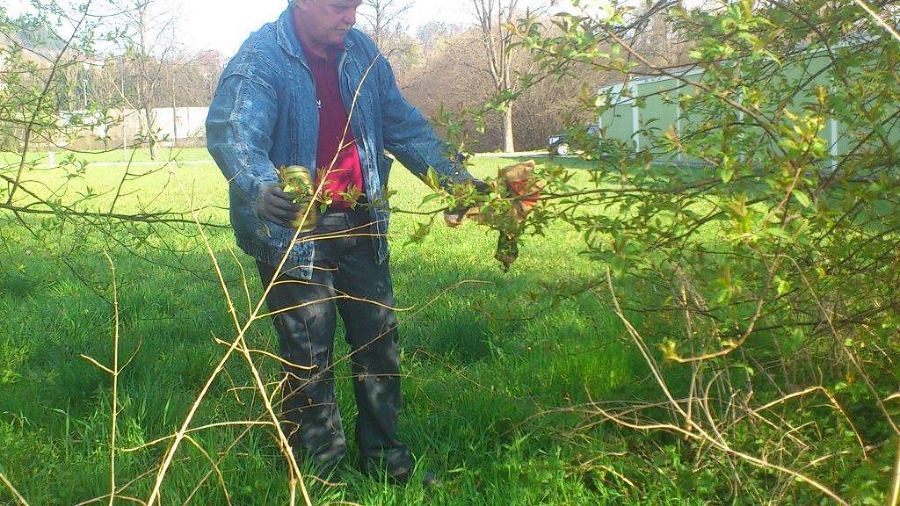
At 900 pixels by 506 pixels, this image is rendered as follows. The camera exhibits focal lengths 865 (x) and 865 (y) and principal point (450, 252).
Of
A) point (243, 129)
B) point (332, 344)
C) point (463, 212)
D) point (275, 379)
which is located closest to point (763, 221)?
point (463, 212)

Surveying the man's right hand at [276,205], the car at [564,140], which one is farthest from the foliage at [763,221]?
the man's right hand at [276,205]

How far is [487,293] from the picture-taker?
5.56 metres

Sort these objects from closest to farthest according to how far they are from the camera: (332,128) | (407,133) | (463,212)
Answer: (463,212)
(332,128)
(407,133)

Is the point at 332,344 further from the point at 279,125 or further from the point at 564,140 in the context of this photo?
the point at 564,140

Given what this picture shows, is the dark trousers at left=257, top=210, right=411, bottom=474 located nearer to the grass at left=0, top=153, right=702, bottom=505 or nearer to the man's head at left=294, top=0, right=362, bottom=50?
the grass at left=0, top=153, right=702, bottom=505

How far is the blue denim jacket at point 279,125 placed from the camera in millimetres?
2715

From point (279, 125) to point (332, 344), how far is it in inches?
31.4

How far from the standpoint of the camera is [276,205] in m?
2.56

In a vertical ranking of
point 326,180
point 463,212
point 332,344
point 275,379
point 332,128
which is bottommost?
point 275,379

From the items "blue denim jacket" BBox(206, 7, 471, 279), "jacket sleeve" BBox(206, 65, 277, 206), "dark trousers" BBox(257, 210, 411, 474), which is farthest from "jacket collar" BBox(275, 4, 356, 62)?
"dark trousers" BBox(257, 210, 411, 474)

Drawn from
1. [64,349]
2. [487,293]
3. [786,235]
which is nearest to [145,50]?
[64,349]

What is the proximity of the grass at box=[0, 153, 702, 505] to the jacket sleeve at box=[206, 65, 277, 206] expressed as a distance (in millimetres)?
149

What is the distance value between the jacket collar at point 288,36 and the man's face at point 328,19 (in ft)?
0.16

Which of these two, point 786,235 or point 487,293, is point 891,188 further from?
point 487,293
